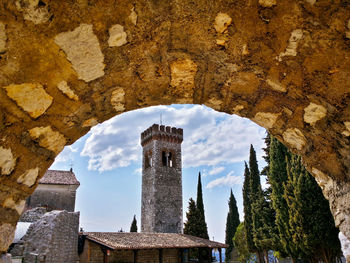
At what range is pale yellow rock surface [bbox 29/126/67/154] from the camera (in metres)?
1.52

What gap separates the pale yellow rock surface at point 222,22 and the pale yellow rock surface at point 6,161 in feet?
4.07

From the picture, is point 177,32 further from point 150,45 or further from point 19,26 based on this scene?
point 19,26

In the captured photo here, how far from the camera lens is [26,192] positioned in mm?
1611

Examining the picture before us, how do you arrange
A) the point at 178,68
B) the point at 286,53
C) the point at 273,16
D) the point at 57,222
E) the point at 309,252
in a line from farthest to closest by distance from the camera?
the point at 57,222 → the point at 309,252 → the point at 178,68 → the point at 286,53 → the point at 273,16

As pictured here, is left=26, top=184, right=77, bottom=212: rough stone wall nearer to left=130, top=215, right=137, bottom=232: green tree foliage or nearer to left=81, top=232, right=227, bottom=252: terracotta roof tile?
left=81, top=232, right=227, bottom=252: terracotta roof tile

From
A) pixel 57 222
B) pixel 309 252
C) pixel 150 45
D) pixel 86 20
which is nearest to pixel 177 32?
pixel 150 45

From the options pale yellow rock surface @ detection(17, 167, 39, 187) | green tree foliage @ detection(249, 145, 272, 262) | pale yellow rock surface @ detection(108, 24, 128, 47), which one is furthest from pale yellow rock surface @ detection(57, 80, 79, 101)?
green tree foliage @ detection(249, 145, 272, 262)

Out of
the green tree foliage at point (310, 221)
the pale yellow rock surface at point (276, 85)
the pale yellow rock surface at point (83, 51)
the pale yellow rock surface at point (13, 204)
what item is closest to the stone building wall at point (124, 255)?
the green tree foliage at point (310, 221)

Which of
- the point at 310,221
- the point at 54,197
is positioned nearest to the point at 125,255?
the point at 54,197

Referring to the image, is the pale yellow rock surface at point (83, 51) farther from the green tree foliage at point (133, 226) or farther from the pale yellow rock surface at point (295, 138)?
the green tree foliage at point (133, 226)

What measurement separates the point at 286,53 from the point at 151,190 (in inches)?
984

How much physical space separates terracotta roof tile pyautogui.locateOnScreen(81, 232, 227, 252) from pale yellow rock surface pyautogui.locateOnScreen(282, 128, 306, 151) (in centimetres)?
1281

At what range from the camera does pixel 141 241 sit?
51.2 ft

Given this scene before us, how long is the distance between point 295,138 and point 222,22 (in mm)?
948
